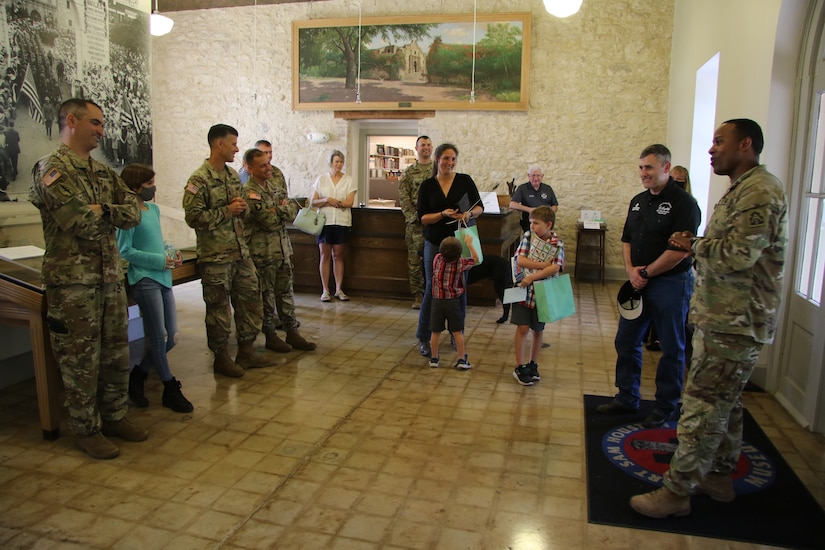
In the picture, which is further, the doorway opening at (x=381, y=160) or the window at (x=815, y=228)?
the doorway opening at (x=381, y=160)

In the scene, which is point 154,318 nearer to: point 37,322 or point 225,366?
point 37,322

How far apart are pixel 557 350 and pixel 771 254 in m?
2.93

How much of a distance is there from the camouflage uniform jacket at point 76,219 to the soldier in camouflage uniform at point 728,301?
110 inches

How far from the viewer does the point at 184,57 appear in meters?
11.2

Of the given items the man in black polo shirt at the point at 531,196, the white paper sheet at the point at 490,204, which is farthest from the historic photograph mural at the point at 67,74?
the man in black polo shirt at the point at 531,196

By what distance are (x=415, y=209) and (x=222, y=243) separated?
110 inches

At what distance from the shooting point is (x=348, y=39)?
33.6ft

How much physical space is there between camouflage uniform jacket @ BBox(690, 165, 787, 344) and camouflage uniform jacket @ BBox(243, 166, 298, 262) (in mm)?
3138

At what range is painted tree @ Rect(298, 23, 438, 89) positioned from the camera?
9.93 meters

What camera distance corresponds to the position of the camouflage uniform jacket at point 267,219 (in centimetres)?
466

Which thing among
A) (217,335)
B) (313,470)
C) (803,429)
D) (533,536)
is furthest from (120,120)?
(803,429)

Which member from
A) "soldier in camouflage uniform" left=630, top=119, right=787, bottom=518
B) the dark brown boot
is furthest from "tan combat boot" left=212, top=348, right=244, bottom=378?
"soldier in camouflage uniform" left=630, top=119, right=787, bottom=518

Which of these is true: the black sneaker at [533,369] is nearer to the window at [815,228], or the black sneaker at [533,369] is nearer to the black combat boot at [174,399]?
the window at [815,228]

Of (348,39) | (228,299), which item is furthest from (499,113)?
(228,299)
